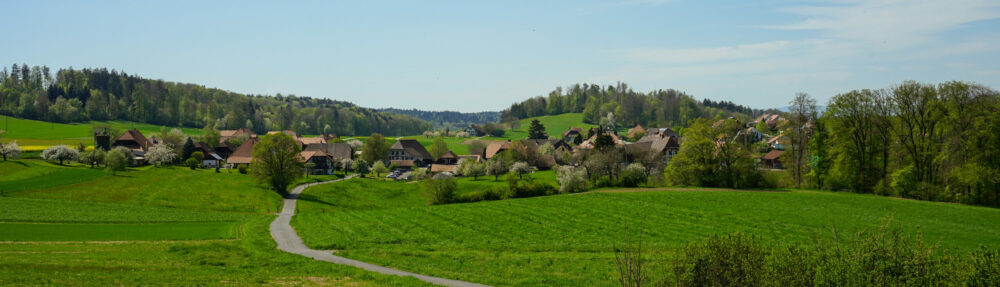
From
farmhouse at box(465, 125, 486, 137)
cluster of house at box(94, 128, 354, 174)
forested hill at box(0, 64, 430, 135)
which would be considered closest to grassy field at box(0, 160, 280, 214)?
cluster of house at box(94, 128, 354, 174)

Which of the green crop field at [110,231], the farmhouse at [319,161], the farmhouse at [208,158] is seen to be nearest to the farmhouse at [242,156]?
the farmhouse at [208,158]

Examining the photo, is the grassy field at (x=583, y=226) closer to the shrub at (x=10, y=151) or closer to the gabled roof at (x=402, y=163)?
the gabled roof at (x=402, y=163)

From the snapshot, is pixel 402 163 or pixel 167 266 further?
pixel 402 163

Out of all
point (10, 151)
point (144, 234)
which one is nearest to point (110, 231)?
point (144, 234)

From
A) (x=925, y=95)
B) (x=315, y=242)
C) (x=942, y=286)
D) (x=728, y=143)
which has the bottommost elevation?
(x=315, y=242)

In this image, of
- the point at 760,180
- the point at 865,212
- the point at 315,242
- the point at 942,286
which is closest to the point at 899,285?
the point at 942,286

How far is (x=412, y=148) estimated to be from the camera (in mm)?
114438

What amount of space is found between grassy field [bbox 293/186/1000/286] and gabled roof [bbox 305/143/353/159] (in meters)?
63.2

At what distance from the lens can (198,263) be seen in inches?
1007

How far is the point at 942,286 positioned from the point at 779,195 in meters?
40.5

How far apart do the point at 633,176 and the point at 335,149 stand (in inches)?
2693

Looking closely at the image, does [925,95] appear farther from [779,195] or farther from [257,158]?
[257,158]

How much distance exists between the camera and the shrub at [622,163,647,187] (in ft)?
204

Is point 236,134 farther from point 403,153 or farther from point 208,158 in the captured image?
point 403,153
